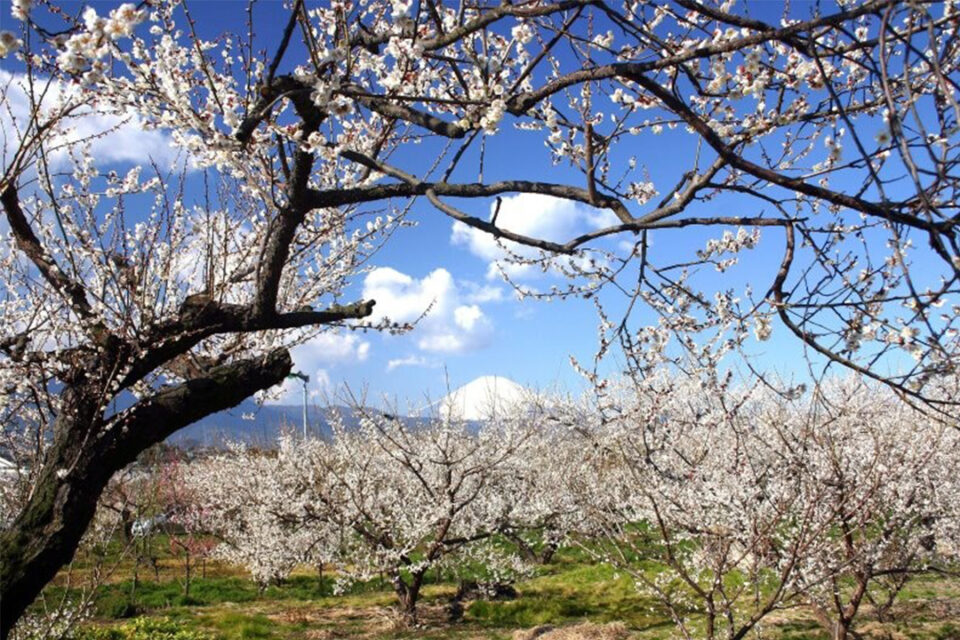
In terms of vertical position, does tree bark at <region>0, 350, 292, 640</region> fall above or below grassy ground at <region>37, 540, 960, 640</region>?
above

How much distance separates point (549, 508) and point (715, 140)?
13059 millimetres

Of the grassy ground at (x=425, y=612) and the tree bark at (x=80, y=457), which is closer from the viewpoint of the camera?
the tree bark at (x=80, y=457)

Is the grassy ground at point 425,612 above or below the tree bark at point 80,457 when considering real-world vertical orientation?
below

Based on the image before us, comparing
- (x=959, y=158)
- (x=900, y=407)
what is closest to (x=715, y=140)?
(x=959, y=158)

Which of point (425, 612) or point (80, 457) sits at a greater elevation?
point (80, 457)

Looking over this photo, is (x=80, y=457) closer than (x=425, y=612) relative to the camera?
Yes

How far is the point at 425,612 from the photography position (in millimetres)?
11133

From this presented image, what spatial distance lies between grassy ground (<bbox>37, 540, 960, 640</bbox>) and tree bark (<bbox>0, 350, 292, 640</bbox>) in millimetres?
4938

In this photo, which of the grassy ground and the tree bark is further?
the grassy ground

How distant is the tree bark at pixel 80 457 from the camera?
3.36 metres

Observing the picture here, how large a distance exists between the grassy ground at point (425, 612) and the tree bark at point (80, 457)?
4.94 meters

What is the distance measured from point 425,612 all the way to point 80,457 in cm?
872

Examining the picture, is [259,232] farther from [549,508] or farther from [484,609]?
[549,508]

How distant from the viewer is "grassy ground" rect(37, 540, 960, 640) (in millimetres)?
8641
